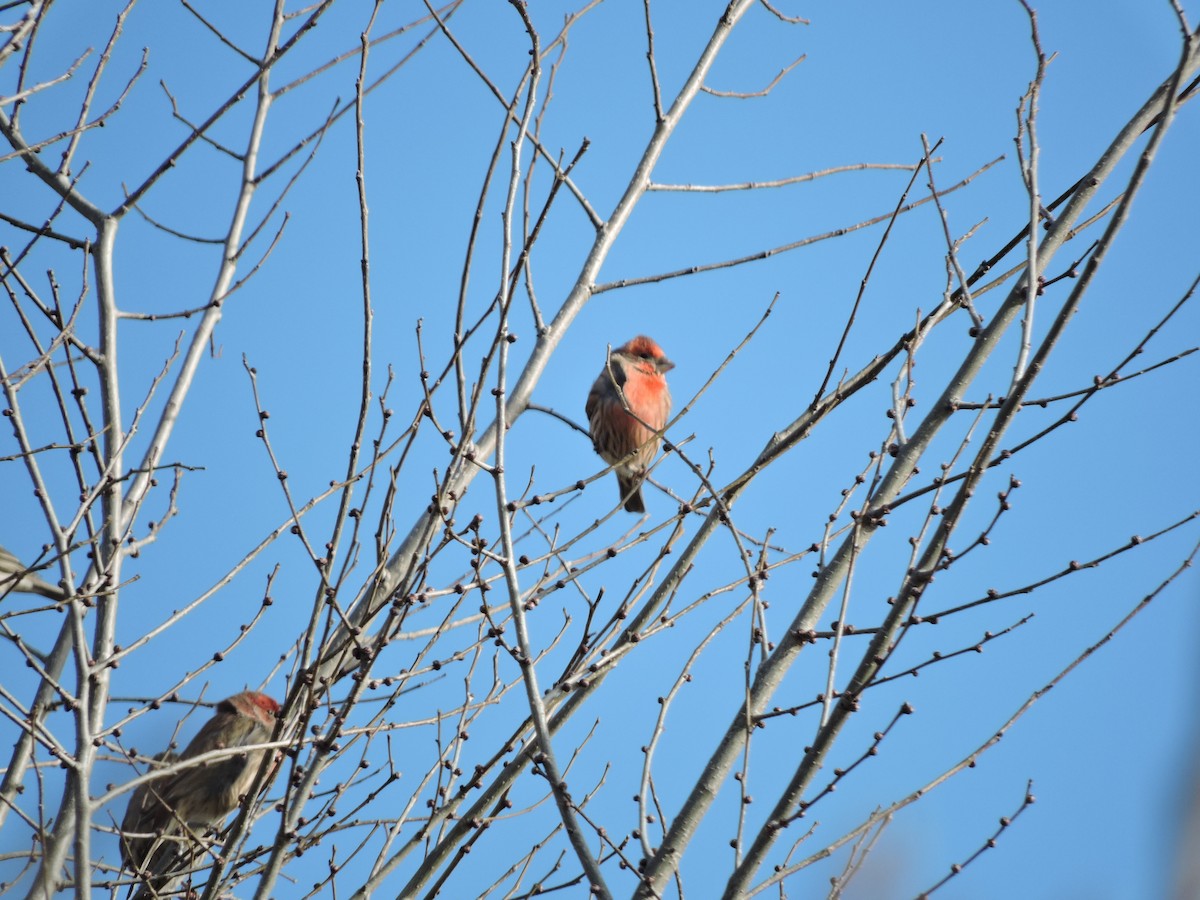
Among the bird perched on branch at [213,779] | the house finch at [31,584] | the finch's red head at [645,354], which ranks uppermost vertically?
the finch's red head at [645,354]

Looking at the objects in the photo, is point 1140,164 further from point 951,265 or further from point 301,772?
point 301,772

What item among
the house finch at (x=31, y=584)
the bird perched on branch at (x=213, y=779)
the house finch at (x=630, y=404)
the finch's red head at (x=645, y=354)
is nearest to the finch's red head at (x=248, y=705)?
the bird perched on branch at (x=213, y=779)

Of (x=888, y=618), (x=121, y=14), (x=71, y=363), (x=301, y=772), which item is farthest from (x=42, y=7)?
(x=888, y=618)

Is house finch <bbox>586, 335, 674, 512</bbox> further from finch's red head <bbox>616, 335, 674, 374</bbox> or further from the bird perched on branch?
the bird perched on branch

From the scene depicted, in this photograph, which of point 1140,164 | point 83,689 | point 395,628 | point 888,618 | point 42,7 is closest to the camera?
point 1140,164

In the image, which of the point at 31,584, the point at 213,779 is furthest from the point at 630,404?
the point at 31,584

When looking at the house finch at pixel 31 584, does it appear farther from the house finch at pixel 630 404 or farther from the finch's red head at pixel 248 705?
the house finch at pixel 630 404

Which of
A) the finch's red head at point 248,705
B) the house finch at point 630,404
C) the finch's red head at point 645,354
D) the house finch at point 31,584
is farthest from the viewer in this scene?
the finch's red head at point 645,354

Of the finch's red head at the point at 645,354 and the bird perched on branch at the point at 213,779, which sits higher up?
the finch's red head at the point at 645,354

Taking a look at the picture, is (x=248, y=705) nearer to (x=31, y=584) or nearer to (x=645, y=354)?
(x=31, y=584)

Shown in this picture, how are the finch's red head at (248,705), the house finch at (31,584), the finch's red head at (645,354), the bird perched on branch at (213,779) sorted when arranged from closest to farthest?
the house finch at (31,584)
the bird perched on branch at (213,779)
the finch's red head at (248,705)
the finch's red head at (645,354)

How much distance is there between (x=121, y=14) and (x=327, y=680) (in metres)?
2.90

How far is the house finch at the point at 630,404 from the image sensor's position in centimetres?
841

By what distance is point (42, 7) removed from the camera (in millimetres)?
4512
